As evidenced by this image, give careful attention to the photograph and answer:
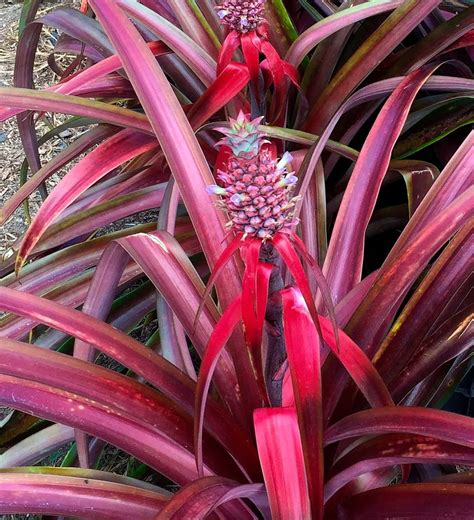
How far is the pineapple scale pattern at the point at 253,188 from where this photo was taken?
0.57m

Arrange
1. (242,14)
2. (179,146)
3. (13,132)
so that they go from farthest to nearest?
(13,132) < (242,14) < (179,146)

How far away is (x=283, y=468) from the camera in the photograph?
2.20 feet

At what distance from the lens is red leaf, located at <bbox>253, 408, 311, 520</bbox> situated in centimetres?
67

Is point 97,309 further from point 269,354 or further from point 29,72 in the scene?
point 29,72

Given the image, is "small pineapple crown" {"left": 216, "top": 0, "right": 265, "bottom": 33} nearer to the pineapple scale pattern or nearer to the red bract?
the red bract

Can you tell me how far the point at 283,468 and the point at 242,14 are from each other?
0.73 metres

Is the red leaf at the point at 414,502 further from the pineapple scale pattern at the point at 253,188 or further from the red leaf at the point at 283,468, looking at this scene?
the pineapple scale pattern at the point at 253,188

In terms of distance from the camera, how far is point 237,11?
1065 millimetres

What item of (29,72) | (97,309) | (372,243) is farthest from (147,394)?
(29,72)

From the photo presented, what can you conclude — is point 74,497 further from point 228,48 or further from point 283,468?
point 228,48

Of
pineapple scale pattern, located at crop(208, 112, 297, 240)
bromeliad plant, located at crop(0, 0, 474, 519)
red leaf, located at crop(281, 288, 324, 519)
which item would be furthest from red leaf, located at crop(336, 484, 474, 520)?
pineapple scale pattern, located at crop(208, 112, 297, 240)

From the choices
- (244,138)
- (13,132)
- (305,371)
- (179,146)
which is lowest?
(305,371)

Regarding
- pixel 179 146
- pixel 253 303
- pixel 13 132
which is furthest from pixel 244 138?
pixel 13 132

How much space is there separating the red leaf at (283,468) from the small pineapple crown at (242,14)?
0.68 metres
